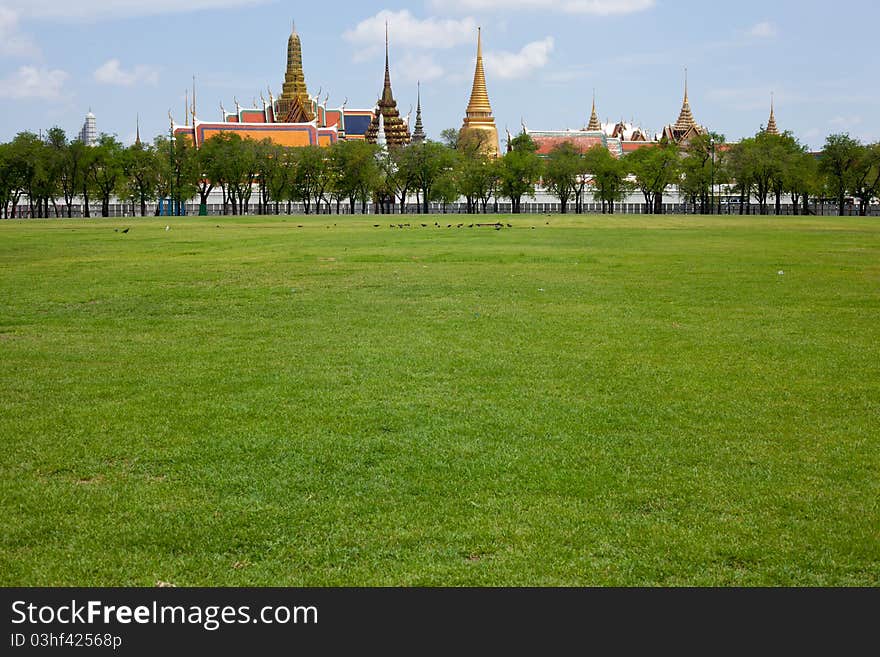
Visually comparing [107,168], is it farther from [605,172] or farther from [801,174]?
[801,174]

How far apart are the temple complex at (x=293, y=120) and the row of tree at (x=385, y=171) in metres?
11.0

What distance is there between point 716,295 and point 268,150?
67622 millimetres

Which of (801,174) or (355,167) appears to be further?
(355,167)

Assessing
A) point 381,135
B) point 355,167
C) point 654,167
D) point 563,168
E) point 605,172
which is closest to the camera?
point 355,167

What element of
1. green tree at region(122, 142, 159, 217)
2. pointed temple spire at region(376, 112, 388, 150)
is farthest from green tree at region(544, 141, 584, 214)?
green tree at region(122, 142, 159, 217)

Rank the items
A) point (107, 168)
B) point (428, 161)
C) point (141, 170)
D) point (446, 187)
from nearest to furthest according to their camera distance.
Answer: point (107, 168) < point (141, 170) < point (446, 187) < point (428, 161)

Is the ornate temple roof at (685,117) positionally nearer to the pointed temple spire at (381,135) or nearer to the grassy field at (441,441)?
the pointed temple spire at (381,135)


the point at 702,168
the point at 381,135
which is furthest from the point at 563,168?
the point at 381,135

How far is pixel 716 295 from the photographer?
1452 cm

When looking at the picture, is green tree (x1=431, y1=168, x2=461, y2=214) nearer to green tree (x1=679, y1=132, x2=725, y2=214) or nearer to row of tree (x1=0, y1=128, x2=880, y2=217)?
row of tree (x1=0, y1=128, x2=880, y2=217)

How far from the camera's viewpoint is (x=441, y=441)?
252 inches

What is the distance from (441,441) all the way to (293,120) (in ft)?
337

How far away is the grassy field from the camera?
4645 mm

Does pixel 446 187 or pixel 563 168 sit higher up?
pixel 563 168
